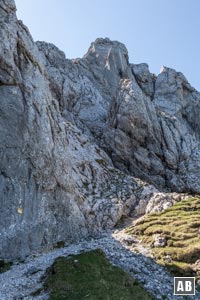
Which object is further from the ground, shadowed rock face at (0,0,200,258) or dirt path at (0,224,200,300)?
shadowed rock face at (0,0,200,258)

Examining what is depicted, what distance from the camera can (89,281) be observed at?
124 feet

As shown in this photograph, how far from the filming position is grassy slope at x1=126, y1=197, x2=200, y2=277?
49.2 meters

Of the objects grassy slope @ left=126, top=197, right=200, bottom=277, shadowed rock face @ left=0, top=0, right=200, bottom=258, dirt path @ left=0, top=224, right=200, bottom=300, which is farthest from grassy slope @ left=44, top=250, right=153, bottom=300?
shadowed rock face @ left=0, top=0, right=200, bottom=258

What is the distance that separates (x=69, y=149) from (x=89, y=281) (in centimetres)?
5013

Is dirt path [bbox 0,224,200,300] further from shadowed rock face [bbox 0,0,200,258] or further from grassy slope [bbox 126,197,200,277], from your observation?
shadowed rock face [bbox 0,0,200,258]

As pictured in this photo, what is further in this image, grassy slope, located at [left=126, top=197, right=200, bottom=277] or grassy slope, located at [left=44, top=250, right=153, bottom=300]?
grassy slope, located at [left=126, top=197, right=200, bottom=277]

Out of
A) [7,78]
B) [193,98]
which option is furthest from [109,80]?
[7,78]

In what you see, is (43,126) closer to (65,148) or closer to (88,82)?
(65,148)

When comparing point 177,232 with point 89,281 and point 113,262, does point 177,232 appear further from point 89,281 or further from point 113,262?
point 89,281

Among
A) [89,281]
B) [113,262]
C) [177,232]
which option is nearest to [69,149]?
[177,232]

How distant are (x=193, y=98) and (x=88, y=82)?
145ft

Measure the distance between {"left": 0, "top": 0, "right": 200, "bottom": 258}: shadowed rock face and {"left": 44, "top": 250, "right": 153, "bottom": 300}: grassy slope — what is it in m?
13.4

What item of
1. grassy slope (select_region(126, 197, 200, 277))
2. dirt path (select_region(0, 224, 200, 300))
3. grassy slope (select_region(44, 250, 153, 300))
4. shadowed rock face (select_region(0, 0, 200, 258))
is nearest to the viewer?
grassy slope (select_region(44, 250, 153, 300))

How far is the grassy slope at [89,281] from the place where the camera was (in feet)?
112
